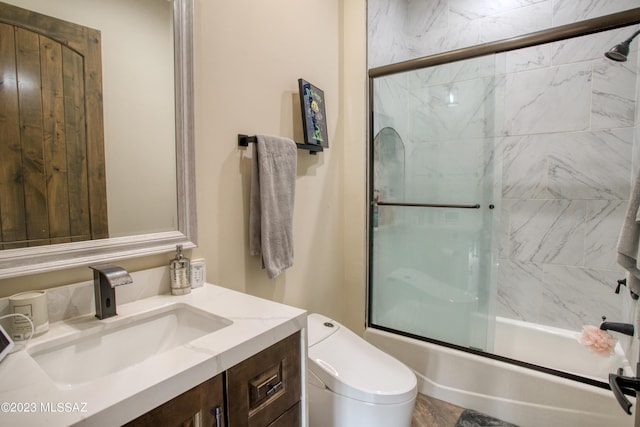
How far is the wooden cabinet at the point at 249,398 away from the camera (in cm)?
64

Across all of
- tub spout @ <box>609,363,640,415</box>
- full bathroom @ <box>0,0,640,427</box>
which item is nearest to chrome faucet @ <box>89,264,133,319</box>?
full bathroom @ <box>0,0,640,427</box>

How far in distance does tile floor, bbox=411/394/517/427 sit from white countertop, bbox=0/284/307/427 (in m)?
1.22

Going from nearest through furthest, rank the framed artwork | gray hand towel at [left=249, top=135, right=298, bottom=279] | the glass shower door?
gray hand towel at [left=249, top=135, right=298, bottom=279]
the framed artwork
the glass shower door

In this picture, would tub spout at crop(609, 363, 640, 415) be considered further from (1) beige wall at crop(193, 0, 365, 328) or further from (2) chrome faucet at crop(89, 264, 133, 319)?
(2) chrome faucet at crop(89, 264, 133, 319)

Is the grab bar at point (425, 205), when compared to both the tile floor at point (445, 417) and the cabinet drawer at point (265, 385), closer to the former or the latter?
the tile floor at point (445, 417)

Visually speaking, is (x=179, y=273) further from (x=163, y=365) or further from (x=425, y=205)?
(x=425, y=205)

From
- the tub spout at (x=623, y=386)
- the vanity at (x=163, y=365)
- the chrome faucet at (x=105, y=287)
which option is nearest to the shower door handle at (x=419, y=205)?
the tub spout at (x=623, y=386)

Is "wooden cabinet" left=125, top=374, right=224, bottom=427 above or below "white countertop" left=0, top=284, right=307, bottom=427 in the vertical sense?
below

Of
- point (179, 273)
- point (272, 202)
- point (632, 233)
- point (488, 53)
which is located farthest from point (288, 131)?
point (632, 233)

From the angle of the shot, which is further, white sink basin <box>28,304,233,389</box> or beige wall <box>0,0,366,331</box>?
beige wall <box>0,0,366,331</box>

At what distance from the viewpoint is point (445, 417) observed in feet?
5.61

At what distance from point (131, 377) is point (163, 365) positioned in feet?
0.19

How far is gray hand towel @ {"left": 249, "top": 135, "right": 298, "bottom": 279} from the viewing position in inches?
52.7

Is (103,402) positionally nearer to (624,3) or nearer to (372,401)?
(372,401)
